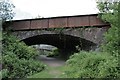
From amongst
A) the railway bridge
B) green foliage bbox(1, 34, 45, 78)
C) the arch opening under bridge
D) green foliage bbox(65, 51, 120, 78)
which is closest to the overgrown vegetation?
green foliage bbox(65, 51, 120, 78)

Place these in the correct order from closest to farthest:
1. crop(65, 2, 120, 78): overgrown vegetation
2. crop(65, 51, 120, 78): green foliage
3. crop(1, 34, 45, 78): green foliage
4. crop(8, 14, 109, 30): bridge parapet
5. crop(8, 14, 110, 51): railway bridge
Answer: crop(65, 51, 120, 78): green foliage
crop(65, 2, 120, 78): overgrown vegetation
crop(1, 34, 45, 78): green foliage
crop(8, 14, 110, 51): railway bridge
crop(8, 14, 109, 30): bridge parapet

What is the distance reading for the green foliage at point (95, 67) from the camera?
912cm

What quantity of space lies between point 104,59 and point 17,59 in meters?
4.48

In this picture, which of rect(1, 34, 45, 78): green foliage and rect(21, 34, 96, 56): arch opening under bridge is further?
rect(21, 34, 96, 56): arch opening under bridge

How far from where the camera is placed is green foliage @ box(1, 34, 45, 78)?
36.5 feet

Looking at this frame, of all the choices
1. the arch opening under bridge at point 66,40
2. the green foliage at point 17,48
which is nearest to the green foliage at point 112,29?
the arch opening under bridge at point 66,40

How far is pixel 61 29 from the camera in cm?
1412

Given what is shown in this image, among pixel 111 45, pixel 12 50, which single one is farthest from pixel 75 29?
pixel 12 50

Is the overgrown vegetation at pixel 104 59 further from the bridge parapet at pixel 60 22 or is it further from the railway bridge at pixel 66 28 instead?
the railway bridge at pixel 66 28

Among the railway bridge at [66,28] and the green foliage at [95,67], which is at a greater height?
the railway bridge at [66,28]

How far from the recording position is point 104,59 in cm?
1010

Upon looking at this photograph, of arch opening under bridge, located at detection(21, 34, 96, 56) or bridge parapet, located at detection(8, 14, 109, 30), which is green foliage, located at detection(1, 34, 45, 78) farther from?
arch opening under bridge, located at detection(21, 34, 96, 56)

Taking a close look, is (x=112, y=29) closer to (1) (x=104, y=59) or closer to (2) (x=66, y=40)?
(1) (x=104, y=59)

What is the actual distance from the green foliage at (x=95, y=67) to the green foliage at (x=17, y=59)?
7.09ft
